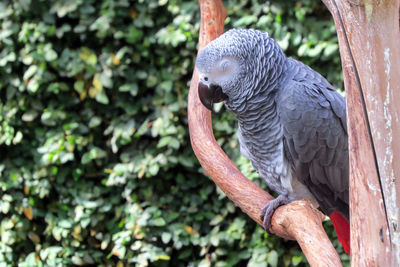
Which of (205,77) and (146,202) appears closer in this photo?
(205,77)

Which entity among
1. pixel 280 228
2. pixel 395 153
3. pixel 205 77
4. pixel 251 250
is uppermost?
pixel 395 153

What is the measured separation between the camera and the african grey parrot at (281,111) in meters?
1.02

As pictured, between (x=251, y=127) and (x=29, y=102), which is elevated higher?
(x=251, y=127)

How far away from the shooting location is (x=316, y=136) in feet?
3.52

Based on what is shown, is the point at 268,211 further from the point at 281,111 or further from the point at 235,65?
the point at 235,65

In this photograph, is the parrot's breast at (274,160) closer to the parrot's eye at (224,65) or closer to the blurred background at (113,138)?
the parrot's eye at (224,65)

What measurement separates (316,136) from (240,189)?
0.21 meters

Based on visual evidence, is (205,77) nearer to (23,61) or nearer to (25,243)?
(23,61)

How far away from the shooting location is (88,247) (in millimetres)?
1873

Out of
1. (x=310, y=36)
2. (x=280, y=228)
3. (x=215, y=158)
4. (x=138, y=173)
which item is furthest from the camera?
(x=138, y=173)

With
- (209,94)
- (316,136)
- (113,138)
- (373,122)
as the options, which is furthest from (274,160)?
(113,138)

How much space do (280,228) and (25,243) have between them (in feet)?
4.30

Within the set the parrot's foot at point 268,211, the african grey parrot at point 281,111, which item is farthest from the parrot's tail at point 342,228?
the parrot's foot at point 268,211

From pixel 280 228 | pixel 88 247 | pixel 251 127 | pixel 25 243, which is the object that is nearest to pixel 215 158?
pixel 251 127
